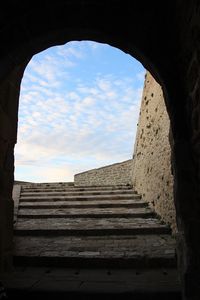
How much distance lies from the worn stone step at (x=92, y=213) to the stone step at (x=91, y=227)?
215 mm

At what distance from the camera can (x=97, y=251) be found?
3.96 meters

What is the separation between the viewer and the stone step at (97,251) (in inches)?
145

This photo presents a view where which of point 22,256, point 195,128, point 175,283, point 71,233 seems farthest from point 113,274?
point 195,128

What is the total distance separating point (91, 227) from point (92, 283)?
6.01 ft

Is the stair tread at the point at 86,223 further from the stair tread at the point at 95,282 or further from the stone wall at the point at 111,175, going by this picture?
the stone wall at the point at 111,175

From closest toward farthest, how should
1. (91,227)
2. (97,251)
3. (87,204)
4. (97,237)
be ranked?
(97,251), (97,237), (91,227), (87,204)

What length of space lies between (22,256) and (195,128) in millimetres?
2529

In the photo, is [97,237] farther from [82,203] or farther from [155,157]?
[155,157]

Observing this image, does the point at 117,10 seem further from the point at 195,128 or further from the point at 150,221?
the point at 150,221

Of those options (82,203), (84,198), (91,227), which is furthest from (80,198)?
(91,227)

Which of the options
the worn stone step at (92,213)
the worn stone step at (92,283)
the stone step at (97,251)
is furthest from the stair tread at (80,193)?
the worn stone step at (92,283)

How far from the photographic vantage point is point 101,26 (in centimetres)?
293

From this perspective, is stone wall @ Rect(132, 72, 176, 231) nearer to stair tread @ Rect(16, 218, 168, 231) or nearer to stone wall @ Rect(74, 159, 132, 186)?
stair tread @ Rect(16, 218, 168, 231)

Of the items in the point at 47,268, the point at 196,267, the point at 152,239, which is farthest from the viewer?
the point at 152,239
